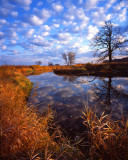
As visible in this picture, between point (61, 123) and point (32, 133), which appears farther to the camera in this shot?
point (61, 123)

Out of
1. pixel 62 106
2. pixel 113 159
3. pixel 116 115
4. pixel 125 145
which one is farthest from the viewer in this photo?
pixel 62 106

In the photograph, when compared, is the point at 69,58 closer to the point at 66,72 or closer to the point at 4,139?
the point at 66,72

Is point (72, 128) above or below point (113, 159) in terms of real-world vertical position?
below

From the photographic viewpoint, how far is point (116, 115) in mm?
4605

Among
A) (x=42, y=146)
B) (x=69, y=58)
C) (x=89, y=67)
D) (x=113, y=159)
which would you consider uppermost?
(x=69, y=58)

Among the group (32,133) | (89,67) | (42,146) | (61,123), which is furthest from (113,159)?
(89,67)

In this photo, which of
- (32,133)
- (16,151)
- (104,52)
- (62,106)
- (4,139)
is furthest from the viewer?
(104,52)

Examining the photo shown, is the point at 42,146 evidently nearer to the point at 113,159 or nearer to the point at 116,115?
the point at 113,159

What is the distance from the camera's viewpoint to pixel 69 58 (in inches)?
2378

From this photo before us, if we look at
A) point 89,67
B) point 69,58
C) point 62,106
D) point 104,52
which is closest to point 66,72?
point 89,67

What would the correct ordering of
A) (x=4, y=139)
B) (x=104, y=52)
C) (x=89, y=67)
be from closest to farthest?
(x=4, y=139)
(x=104, y=52)
(x=89, y=67)

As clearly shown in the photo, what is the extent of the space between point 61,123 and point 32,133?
2.11m

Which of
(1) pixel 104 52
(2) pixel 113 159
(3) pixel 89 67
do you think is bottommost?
(2) pixel 113 159

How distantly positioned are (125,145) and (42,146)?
1.76 meters
